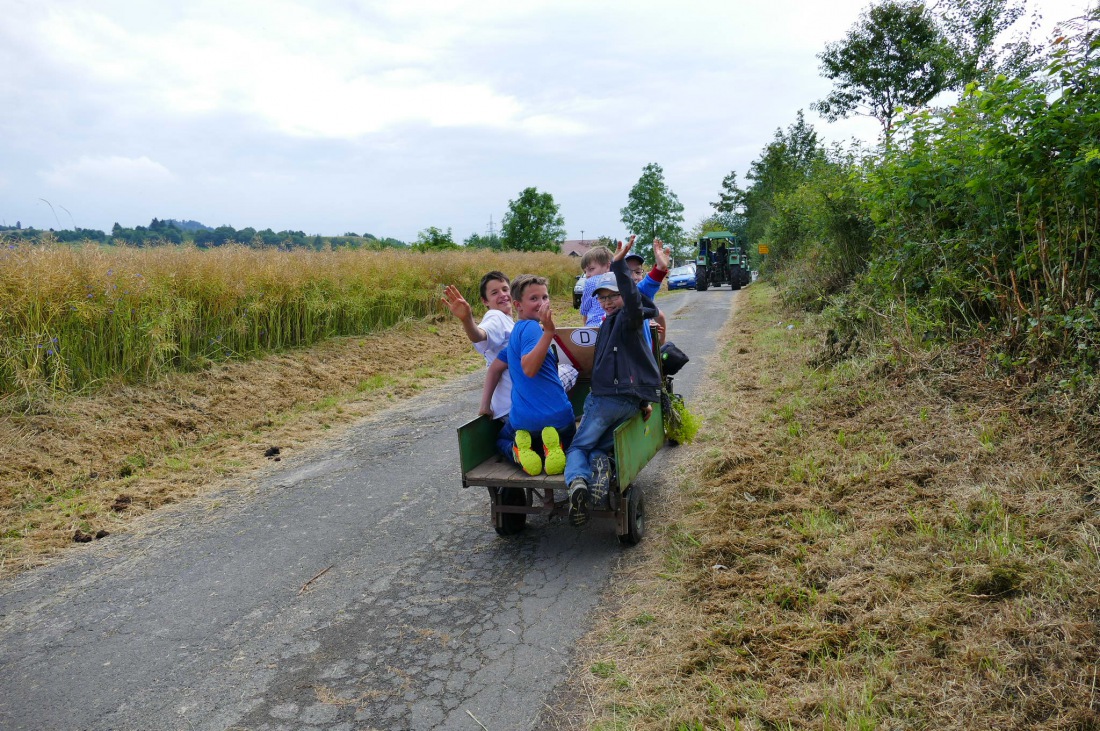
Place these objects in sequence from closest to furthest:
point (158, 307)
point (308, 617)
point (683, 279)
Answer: point (308, 617)
point (158, 307)
point (683, 279)

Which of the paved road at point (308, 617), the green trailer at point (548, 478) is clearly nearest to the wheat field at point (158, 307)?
the paved road at point (308, 617)

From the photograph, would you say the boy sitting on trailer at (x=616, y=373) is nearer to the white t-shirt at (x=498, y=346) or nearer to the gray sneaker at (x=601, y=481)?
the gray sneaker at (x=601, y=481)

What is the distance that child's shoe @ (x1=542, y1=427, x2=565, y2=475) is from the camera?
4.27 m

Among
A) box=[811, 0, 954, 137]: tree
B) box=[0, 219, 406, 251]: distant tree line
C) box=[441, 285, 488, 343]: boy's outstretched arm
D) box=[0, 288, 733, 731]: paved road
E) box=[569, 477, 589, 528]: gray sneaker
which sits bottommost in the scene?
box=[0, 288, 733, 731]: paved road

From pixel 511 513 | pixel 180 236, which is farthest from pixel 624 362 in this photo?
pixel 180 236

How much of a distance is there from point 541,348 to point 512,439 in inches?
32.7

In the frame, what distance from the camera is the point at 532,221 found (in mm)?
48281

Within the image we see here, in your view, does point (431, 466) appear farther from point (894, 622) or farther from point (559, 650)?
point (894, 622)

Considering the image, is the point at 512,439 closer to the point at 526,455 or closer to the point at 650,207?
the point at 526,455

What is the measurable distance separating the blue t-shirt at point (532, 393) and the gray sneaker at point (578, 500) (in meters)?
0.60

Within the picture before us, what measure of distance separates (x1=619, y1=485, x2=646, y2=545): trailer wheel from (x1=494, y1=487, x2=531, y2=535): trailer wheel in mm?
706

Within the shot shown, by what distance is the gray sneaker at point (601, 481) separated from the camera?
4070mm

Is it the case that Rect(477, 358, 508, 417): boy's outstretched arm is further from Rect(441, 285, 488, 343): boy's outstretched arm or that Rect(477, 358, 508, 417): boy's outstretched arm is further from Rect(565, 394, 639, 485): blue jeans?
Rect(565, 394, 639, 485): blue jeans

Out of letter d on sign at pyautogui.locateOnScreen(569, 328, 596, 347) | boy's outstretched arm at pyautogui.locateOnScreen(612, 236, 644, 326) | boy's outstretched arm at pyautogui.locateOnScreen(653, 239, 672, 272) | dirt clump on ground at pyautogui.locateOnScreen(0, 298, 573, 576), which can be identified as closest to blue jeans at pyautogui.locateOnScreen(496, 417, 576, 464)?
letter d on sign at pyautogui.locateOnScreen(569, 328, 596, 347)
